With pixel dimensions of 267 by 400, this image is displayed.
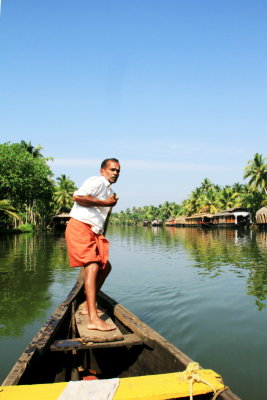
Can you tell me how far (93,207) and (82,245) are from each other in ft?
1.27

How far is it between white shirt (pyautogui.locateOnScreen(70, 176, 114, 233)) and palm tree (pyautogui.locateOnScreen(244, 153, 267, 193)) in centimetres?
4013

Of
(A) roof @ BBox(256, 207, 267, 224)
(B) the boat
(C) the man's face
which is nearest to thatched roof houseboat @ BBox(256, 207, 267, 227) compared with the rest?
(A) roof @ BBox(256, 207, 267, 224)

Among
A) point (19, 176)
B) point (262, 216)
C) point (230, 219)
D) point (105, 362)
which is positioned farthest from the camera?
point (230, 219)

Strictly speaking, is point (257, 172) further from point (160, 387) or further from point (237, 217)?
point (160, 387)

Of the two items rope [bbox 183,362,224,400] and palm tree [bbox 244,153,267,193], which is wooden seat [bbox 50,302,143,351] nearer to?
rope [bbox 183,362,224,400]

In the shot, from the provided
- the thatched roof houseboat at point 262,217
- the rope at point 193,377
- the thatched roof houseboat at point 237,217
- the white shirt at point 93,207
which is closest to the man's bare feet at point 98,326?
the white shirt at point 93,207

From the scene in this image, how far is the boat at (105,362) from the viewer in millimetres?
1699

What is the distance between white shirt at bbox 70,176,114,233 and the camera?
9.56 ft

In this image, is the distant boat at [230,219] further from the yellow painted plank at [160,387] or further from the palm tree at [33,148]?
the yellow painted plank at [160,387]

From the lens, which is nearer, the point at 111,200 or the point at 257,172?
the point at 111,200

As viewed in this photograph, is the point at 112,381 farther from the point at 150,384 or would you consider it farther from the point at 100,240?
the point at 100,240

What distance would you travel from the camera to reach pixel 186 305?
20.3 feet

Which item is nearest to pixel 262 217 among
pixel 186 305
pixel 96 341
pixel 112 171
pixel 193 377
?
pixel 186 305

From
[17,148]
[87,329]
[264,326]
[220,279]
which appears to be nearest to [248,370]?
[264,326]
